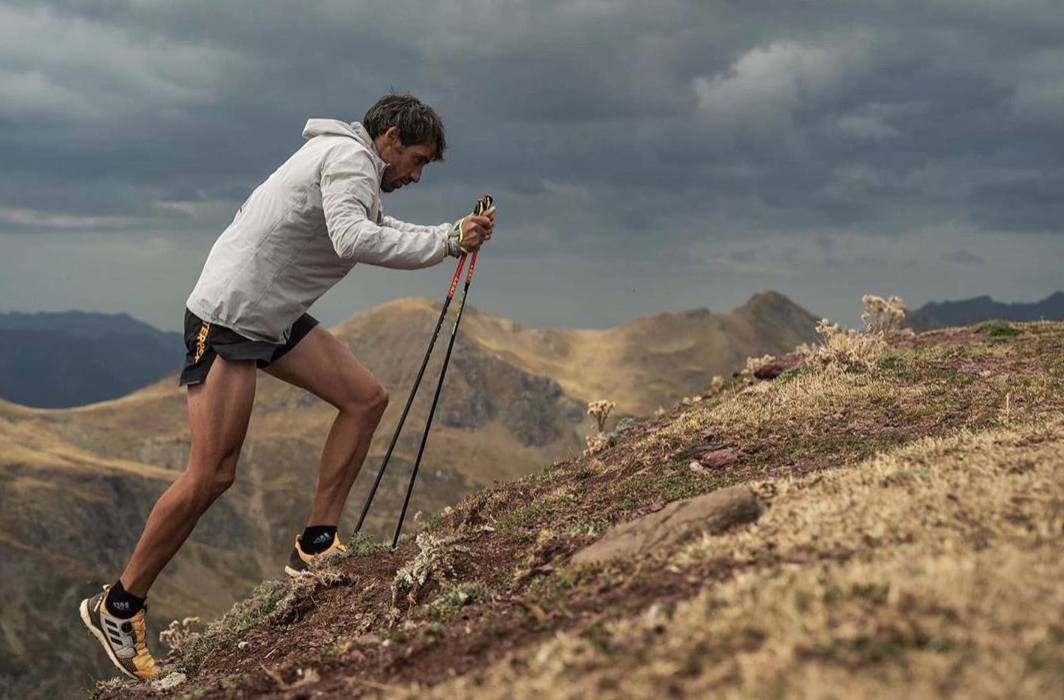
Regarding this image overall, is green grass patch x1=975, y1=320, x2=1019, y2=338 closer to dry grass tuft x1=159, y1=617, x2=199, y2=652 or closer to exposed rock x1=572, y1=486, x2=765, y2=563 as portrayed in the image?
exposed rock x1=572, y1=486, x2=765, y2=563

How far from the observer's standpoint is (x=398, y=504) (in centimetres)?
19038

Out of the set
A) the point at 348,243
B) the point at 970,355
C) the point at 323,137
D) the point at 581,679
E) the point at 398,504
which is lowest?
the point at 398,504

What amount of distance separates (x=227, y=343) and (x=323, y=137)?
191 cm

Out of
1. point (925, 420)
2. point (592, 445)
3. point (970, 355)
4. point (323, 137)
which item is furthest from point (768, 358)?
point (323, 137)

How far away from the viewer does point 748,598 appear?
4.42 m

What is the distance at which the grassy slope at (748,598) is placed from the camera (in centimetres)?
376

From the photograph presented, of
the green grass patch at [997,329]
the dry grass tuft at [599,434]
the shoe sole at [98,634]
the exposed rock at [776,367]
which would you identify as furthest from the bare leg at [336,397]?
the green grass patch at [997,329]

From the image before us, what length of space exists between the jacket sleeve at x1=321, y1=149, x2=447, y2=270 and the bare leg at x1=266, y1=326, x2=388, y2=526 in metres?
1.34

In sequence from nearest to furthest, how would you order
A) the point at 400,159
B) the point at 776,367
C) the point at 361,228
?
the point at 361,228
the point at 400,159
the point at 776,367

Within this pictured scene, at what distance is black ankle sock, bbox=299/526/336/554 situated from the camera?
31.6ft

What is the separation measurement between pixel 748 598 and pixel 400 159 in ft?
17.0

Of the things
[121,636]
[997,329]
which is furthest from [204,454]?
[997,329]

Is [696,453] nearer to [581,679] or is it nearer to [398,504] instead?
[581,679]

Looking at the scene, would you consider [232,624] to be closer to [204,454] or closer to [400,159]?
[204,454]
